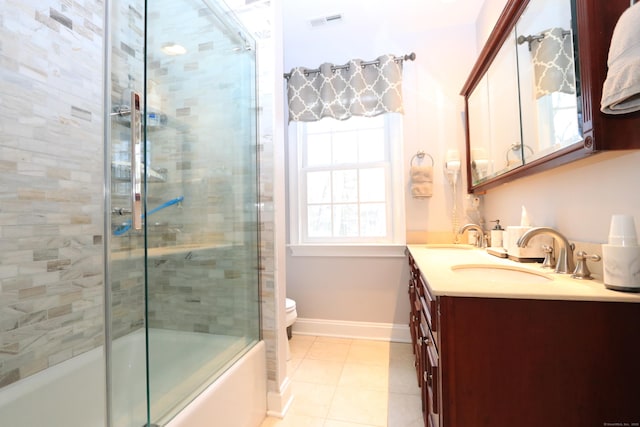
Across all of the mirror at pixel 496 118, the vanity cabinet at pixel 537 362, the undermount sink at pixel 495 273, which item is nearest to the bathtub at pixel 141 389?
the vanity cabinet at pixel 537 362

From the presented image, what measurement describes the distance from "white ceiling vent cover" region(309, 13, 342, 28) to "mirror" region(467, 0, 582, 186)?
4.10ft

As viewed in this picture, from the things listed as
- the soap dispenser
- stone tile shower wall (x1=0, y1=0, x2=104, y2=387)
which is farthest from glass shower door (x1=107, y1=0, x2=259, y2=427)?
the soap dispenser

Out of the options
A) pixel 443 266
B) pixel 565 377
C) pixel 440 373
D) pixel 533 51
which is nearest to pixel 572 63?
pixel 533 51

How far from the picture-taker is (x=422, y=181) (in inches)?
93.1

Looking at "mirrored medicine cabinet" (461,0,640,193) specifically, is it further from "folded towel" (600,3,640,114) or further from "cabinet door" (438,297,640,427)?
"cabinet door" (438,297,640,427)

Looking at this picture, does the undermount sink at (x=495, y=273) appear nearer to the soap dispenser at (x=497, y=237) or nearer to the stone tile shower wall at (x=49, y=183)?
the soap dispenser at (x=497, y=237)

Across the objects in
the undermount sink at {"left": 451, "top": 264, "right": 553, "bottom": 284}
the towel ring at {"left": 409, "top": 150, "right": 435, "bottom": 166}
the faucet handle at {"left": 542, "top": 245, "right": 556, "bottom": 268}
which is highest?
the towel ring at {"left": 409, "top": 150, "right": 435, "bottom": 166}

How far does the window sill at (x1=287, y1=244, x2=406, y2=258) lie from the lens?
2.47 m

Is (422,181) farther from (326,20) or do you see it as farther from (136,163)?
(136,163)

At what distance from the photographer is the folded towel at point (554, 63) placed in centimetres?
106

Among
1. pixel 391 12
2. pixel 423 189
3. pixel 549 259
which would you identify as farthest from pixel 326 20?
pixel 549 259

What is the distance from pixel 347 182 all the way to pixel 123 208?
1748 mm

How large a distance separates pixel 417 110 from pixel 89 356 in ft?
9.12

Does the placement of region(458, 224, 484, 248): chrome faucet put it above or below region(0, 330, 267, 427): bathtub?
above
